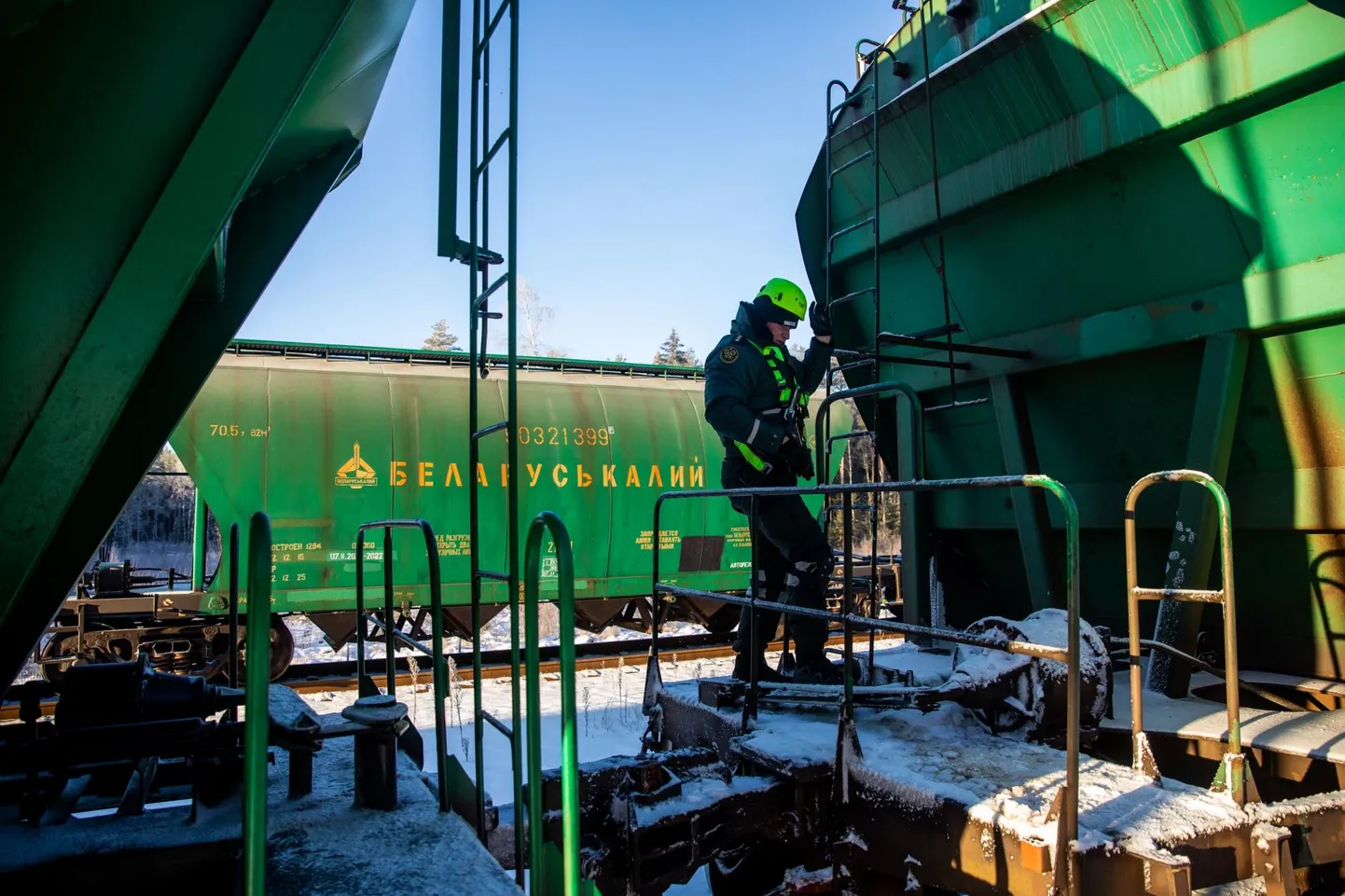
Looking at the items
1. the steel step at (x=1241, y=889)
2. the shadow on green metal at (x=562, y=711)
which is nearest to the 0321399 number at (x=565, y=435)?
the shadow on green metal at (x=562, y=711)

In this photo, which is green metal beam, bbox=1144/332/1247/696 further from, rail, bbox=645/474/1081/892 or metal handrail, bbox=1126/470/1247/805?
rail, bbox=645/474/1081/892

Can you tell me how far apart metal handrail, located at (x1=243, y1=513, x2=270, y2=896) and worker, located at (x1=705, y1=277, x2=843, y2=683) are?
272cm

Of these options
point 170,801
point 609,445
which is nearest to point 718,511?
point 609,445

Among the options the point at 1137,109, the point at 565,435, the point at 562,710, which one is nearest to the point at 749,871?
the point at 562,710

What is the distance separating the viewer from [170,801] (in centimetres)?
268

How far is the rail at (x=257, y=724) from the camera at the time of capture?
145 cm

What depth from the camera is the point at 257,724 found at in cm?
151

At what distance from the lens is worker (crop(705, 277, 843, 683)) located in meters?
4.08

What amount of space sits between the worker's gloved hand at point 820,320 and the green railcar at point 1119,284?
296mm

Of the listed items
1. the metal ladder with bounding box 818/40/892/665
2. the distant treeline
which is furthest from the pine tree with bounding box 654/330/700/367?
the metal ladder with bounding box 818/40/892/665

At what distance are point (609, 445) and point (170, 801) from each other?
7.66 m

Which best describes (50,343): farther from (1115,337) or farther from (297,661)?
(297,661)

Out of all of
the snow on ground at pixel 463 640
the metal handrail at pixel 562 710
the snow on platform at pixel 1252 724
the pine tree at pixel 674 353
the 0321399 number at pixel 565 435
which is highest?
the pine tree at pixel 674 353

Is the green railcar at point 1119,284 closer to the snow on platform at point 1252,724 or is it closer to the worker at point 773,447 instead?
the snow on platform at point 1252,724
